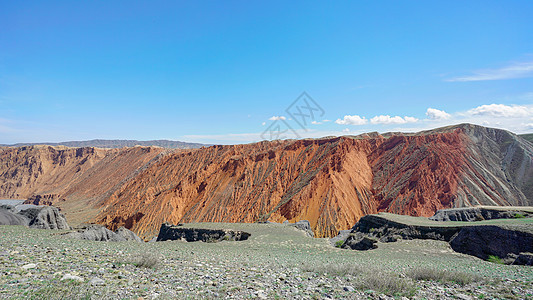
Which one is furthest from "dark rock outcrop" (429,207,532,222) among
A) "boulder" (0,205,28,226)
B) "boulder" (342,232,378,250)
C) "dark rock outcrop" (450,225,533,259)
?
"boulder" (0,205,28,226)

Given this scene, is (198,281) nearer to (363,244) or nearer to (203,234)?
(363,244)

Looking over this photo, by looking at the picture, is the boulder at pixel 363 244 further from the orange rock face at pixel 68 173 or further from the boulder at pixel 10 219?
the orange rock face at pixel 68 173

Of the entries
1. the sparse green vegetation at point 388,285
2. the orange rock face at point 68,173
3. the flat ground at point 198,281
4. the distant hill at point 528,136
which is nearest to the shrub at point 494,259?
the flat ground at point 198,281

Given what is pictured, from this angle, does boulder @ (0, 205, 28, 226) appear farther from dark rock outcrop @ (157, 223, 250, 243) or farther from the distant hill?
the distant hill

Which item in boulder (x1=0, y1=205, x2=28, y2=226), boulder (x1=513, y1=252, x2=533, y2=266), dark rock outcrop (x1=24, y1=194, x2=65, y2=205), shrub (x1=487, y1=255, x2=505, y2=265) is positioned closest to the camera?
boulder (x1=513, y1=252, x2=533, y2=266)

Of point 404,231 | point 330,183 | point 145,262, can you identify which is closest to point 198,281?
point 145,262

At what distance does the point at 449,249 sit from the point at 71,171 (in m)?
145

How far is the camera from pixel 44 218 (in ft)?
64.2

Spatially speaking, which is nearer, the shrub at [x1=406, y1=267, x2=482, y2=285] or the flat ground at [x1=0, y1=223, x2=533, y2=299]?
the flat ground at [x1=0, y1=223, x2=533, y2=299]

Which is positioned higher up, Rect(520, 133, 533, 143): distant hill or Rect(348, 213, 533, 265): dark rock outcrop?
Rect(520, 133, 533, 143): distant hill

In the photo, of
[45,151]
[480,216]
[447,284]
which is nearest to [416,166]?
[480,216]

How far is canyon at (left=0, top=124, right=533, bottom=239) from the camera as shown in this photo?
52844 mm

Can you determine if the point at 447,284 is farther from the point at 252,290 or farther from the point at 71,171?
the point at 71,171

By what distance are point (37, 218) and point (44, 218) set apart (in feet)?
1.32
